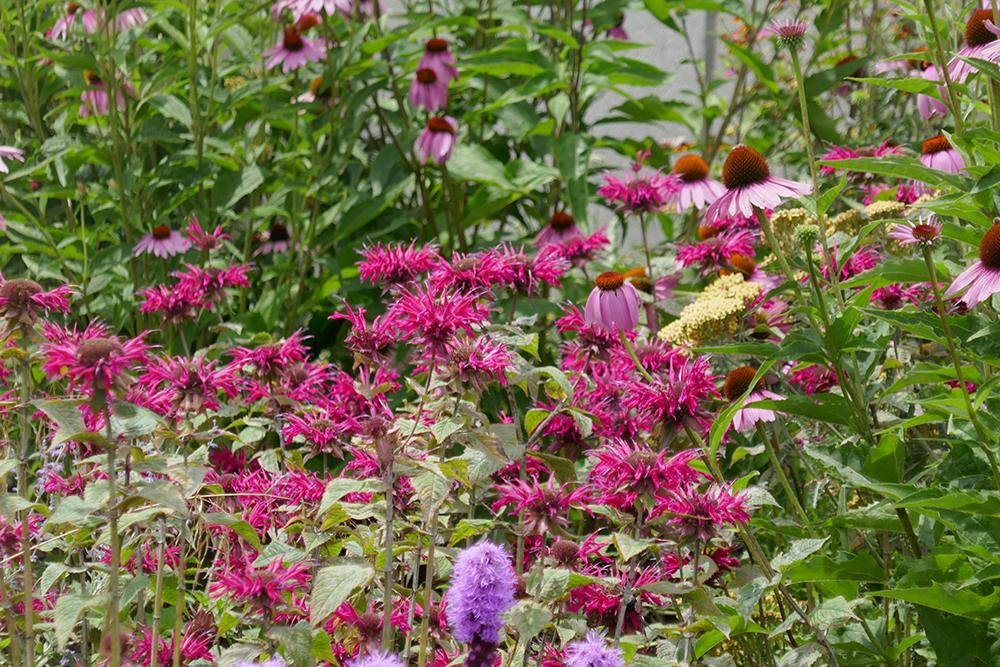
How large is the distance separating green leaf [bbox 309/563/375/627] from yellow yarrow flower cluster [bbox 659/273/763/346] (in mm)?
720

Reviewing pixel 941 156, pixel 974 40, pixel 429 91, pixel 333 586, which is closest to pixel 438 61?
pixel 429 91

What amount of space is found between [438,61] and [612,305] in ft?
4.34

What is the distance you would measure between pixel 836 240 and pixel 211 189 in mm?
1630

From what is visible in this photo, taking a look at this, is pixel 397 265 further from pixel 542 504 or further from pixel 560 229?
pixel 560 229

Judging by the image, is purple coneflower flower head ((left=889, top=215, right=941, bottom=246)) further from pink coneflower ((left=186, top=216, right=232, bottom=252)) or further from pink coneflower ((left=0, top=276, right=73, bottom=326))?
pink coneflower ((left=186, top=216, right=232, bottom=252))

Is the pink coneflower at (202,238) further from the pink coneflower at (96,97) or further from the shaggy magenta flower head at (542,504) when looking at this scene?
the shaggy magenta flower head at (542,504)

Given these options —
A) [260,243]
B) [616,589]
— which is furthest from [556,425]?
[260,243]

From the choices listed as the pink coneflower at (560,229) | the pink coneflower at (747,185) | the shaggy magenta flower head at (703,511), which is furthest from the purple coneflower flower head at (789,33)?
the pink coneflower at (560,229)

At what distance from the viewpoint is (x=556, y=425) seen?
1.61m

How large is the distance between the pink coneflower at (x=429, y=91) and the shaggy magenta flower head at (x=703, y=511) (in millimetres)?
1679

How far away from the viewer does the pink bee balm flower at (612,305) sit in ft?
5.54

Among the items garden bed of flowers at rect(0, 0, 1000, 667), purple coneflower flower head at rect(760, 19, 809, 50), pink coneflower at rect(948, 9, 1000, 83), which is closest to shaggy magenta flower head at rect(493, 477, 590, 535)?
garden bed of flowers at rect(0, 0, 1000, 667)

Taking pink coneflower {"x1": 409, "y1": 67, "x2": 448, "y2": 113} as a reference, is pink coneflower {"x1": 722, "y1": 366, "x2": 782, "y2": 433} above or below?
below

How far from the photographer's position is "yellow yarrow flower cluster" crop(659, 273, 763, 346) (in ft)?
5.65
